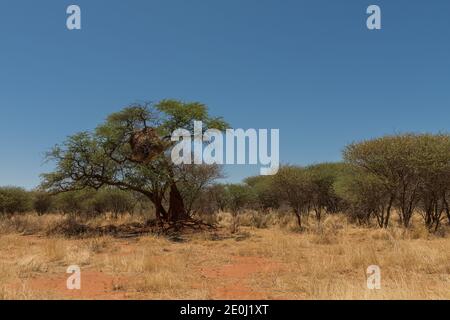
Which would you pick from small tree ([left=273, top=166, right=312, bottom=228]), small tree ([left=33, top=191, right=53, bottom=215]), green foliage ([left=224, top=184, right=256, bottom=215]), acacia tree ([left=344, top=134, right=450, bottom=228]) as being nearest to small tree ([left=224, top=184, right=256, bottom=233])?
green foliage ([left=224, top=184, right=256, bottom=215])

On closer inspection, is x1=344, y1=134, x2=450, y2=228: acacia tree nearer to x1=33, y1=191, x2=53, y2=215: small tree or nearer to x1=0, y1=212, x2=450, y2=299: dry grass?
x1=0, y1=212, x2=450, y2=299: dry grass

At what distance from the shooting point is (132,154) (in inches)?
917

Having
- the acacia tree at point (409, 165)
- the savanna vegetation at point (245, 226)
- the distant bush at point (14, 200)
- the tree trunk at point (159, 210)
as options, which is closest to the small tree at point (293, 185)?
the savanna vegetation at point (245, 226)

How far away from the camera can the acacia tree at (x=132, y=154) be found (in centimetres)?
2231

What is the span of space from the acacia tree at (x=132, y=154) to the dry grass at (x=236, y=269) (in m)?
5.35

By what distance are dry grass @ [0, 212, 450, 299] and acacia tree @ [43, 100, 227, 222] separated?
5.35 meters

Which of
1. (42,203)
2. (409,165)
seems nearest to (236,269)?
(409,165)

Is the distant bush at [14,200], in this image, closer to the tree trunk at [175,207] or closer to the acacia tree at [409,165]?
the tree trunk at [175,207]

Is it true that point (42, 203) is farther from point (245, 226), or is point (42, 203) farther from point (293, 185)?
point (293, 185)

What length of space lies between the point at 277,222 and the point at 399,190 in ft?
29.8

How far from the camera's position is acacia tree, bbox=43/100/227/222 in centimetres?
2231

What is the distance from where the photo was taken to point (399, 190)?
2081 cm
